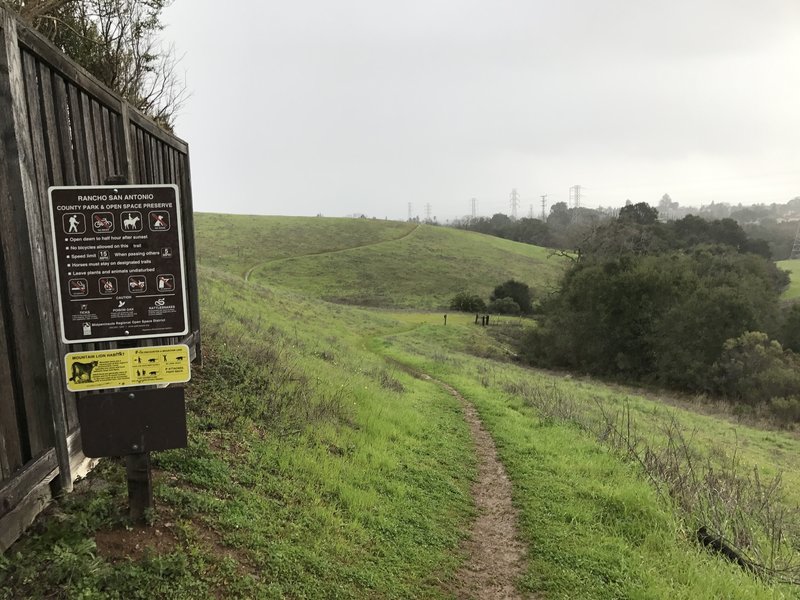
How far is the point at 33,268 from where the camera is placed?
3584 millimetres

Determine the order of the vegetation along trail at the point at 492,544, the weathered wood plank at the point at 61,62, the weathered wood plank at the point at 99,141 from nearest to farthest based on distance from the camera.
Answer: the weathered wood plank at the point at 61,62 < the vegetation along trail at the point at 492,544 < the weathered wood plank at the point at 99,141

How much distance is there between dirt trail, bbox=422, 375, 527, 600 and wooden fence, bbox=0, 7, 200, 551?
376cm

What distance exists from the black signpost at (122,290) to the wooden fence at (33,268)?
1.38 ft

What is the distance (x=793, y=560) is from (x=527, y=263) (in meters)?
Result: 79.0

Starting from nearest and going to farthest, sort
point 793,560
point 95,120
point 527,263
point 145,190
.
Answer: point 145,190 < point 95,120 < point 793,560 < point 527,263

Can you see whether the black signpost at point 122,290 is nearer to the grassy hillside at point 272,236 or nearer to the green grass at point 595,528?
the green grass at point 595,528

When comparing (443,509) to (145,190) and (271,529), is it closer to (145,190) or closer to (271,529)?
(271,529)

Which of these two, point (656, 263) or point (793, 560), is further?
point (656, 263)

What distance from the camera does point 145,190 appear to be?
11.7ft

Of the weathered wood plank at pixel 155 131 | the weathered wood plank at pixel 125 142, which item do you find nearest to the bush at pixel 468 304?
the weathered wood plank at pixel 155 131

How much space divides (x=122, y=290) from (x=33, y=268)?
0.74m

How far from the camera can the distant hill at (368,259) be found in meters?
59.7

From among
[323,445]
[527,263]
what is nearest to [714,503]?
[323,445]

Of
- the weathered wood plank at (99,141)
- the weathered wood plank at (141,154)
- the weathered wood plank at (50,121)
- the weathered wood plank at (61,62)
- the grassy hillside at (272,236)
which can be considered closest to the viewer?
the weathered wood plank at (61,62)
